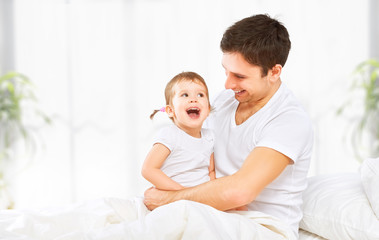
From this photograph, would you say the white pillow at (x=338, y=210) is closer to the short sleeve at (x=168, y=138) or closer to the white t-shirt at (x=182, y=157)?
the white t-shirt at (x=182, y=157)

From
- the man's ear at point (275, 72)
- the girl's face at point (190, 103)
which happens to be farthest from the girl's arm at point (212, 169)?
the man's ear at point (275, 72)

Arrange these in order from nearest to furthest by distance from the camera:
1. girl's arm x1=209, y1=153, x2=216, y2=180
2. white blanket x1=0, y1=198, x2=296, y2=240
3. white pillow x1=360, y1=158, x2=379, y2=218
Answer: white blanket x1=0, y1=198, x2=296, y2=240 → white pillow x1=360, y1=158, x2=379, y2=218 → girl's arm x1=209, y1=153, x2=216, y2=180

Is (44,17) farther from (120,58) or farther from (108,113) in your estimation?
(108,113)

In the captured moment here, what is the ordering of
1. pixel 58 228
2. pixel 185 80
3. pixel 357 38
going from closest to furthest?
pixel 58 228 < pixel 185 80 < pixel 357 38

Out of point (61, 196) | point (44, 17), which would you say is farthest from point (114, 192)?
point (44, 17)

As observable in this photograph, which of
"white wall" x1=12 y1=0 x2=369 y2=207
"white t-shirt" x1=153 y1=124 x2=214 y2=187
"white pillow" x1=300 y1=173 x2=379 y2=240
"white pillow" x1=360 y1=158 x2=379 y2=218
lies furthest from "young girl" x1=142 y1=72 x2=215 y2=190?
"white wall" x1=12 y1=0 x2=369 y2=207

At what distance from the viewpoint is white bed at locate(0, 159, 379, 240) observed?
4.30 ft

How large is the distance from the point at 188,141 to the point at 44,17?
8.04ft

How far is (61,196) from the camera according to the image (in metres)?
3.79

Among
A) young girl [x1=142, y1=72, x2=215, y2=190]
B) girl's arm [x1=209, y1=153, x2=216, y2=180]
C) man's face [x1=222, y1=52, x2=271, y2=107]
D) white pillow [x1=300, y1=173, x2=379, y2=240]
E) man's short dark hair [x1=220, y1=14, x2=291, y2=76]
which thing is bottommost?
white pillow [x1=300, y1=173, x2=379, y2=240]

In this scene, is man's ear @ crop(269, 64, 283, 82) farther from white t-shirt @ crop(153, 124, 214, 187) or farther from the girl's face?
white t-shirt @ crop(153, 124, 214, 187)

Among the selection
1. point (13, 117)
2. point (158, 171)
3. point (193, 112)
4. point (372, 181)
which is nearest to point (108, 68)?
point (13, 117)

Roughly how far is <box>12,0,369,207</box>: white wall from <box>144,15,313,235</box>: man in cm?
201

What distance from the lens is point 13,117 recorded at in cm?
359
